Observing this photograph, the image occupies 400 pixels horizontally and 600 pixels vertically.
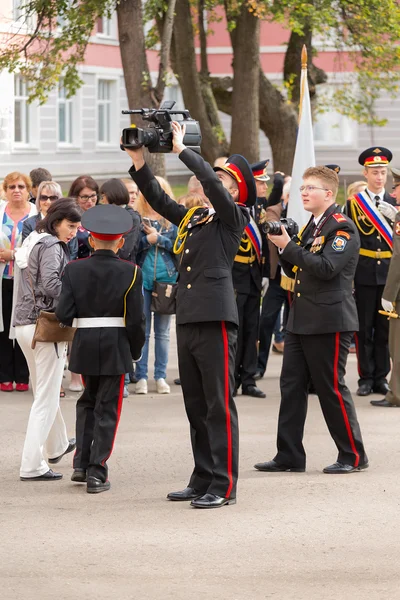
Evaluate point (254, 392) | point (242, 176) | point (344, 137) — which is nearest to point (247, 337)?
point (254, 392)

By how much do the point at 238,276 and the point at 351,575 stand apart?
5108 mm

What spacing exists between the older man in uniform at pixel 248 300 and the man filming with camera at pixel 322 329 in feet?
8.99

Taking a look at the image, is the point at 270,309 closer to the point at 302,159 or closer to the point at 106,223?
the point at 302,159

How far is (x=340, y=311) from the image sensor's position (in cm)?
738

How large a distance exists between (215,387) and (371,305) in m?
4.27

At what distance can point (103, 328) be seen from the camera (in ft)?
22.8

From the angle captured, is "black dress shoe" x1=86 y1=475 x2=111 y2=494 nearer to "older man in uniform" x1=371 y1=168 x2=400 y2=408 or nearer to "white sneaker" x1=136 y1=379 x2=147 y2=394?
"white sneaker" x1=136 y1=379 x2=147 y2=394

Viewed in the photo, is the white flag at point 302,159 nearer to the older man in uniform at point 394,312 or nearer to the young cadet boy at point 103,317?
the older man in uniform at point 394,312

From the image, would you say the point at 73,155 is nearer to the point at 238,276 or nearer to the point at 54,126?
the point at 54,126

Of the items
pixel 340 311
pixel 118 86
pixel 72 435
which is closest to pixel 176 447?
pixel 72 435

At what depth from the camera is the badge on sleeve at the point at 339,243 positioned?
7270 millimetres

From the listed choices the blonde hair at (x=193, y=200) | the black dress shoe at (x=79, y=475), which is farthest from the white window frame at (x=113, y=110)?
the black dress shoe at (x=79, y=475)

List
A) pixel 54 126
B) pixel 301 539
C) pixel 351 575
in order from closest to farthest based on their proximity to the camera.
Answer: pixel 351 575 → pixel 301 539 → pixel 54 126

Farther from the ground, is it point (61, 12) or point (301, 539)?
point (61, 12)
